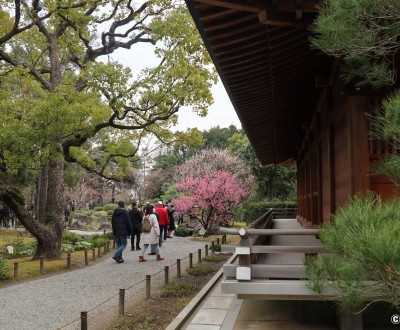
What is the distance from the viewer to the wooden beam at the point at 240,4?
3697 mm

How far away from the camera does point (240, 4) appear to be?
3797 millimetres

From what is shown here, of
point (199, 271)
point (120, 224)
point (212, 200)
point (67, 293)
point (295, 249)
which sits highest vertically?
point (212, 200)

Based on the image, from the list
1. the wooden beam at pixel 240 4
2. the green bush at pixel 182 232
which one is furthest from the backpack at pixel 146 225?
the green bush at pixel 182 232

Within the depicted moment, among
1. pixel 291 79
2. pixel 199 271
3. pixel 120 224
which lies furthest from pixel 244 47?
pixel 120 224

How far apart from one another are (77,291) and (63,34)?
11.0 metres

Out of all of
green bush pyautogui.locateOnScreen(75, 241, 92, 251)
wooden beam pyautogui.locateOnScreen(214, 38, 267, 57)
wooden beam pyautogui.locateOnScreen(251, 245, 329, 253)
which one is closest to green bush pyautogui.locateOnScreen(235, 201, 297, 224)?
green bush pyautogui.locateOnScreen(75, 241, 92, 251)

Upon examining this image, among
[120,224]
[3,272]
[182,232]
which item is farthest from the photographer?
[182,232]

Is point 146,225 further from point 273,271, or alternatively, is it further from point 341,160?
point 273,271

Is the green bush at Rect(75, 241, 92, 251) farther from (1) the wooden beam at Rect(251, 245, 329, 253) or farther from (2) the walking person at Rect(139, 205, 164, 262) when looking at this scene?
(1) the wooden beam at Rect(251, 245, 329, 253)

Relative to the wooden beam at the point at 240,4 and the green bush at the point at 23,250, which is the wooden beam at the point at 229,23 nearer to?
the wooden beam at the point at 240,4

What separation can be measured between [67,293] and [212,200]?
1492 cm

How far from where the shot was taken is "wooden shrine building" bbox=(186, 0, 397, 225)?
404 cm

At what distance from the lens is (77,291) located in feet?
31.9

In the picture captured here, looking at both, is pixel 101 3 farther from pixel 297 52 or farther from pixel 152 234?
pixel 297 52
